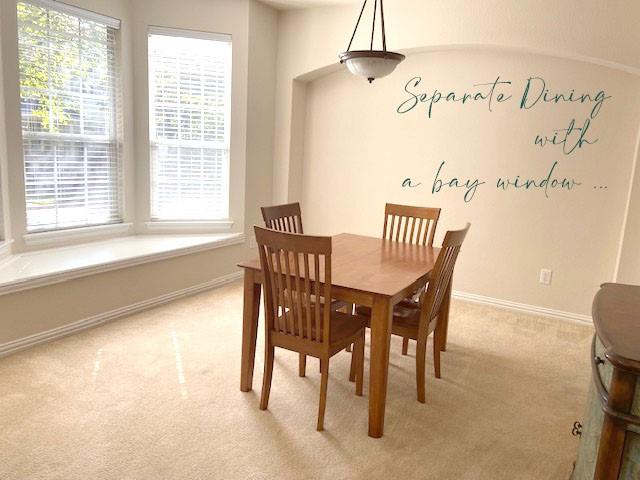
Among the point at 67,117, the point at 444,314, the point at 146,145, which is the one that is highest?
the point at 67,117

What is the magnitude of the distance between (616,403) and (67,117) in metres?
3.83

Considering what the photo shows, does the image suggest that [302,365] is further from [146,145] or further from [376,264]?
[146,145]

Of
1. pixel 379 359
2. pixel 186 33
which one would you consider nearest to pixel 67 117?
pixel 186 33

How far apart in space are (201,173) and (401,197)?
186cm

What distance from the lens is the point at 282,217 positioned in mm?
3291

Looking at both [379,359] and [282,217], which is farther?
[282,217]

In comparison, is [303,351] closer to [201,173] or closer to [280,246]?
[280,246]

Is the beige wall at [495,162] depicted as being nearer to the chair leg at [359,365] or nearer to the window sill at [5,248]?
the chair leg at [359,365]

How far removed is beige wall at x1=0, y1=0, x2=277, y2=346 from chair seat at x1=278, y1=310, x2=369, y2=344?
1.71 meters

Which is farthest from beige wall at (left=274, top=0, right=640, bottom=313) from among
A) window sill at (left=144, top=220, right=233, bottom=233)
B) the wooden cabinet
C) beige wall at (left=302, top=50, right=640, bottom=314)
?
the wooden cabinet

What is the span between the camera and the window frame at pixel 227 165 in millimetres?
4193

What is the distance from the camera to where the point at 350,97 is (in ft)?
15.4

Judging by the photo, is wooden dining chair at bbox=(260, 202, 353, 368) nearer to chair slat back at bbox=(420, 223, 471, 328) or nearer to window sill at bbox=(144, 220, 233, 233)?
chair slat back at bbox=(420, 223, 471, 328)

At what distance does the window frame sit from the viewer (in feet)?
13.8
